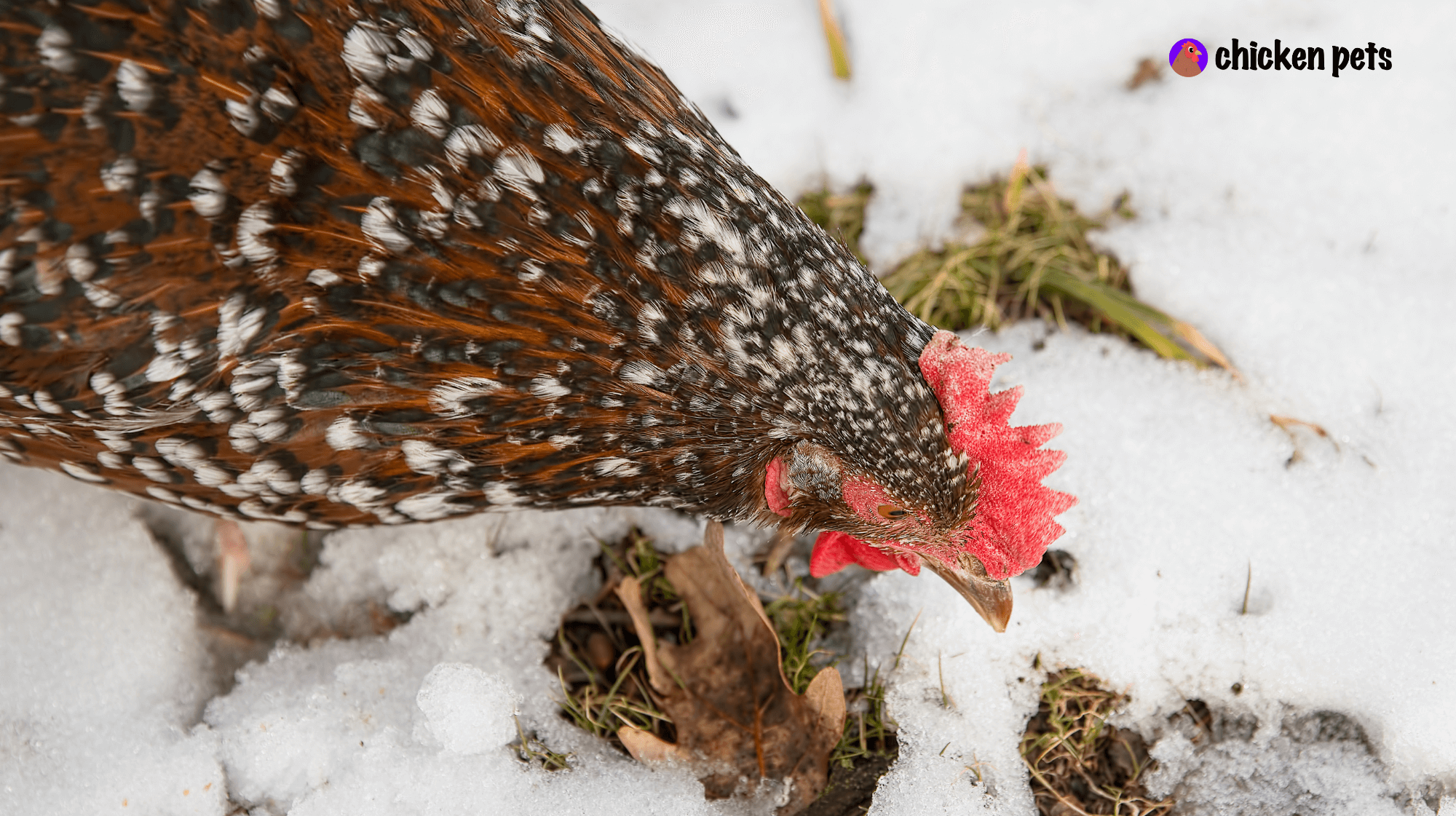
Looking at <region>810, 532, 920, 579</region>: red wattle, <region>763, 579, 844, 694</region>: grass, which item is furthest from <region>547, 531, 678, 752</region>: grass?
<region>810, 532, 920, 579</region>: red wattle

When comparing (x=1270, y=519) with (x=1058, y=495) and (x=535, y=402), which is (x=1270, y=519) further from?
(x=535, y=402)

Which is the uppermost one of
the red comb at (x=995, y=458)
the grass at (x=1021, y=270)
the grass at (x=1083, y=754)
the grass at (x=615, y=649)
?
the grass at (x=1021, y=270)

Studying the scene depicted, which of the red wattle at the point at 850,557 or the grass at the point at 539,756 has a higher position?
the red wattle at the point at 850,557

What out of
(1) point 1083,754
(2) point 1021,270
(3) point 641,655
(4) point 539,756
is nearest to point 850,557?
(3) point 641,655

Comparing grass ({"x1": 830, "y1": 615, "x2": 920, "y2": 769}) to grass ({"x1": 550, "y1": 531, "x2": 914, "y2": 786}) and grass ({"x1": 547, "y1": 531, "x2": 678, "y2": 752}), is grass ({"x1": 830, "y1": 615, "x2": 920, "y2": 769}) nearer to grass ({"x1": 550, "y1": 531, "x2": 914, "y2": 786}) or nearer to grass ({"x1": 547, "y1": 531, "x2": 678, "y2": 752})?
grass ({"x1": 550, "y1": 531, "x2": 914, "y2": 786})

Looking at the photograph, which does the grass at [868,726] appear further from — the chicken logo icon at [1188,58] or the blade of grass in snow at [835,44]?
the chicken logo icon at [1188,58]

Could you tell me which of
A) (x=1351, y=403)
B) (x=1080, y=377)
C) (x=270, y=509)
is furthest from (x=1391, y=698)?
(x=270, y=509)

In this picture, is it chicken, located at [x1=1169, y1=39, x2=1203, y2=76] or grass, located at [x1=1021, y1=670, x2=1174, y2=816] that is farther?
chicken, located at [x1=1169, y1=39, x2=1203, y2=76]

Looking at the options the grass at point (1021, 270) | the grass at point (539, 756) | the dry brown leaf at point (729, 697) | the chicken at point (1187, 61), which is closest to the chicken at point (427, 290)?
the dry brown leaf at point (729, 697)
